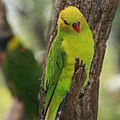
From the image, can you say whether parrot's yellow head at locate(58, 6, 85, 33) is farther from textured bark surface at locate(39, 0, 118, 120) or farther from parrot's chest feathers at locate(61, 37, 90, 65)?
textured bark surface at locate(39, 0, 118, 120)

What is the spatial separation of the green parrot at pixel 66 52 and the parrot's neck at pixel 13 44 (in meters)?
0.98

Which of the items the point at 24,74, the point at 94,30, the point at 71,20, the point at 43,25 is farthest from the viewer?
the point at 43,25

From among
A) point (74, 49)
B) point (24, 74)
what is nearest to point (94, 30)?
point (74, 49)

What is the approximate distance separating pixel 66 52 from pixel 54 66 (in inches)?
2.8

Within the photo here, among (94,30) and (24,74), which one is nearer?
(94,30)

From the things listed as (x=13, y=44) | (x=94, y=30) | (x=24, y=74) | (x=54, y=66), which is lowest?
(x=54, y=66)

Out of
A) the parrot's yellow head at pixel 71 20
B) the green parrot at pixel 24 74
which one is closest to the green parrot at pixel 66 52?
the parrot's yellow head at pixel 71 20

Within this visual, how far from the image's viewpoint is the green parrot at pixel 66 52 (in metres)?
1.38

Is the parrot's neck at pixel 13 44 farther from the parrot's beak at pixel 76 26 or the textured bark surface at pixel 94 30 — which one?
the parrot's beak at pixel 76 26

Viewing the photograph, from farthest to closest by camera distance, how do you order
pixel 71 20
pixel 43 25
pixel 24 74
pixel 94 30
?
pixel 43 25 < pixel 24 74 < pixel 94 30 < pixel 71 20

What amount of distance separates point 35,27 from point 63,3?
1786 mm

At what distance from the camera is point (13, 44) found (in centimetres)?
248

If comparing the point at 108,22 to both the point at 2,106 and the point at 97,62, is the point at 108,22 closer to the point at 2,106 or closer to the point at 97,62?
the point at 97,62

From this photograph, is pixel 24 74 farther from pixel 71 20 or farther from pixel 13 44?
pixel 71 20
